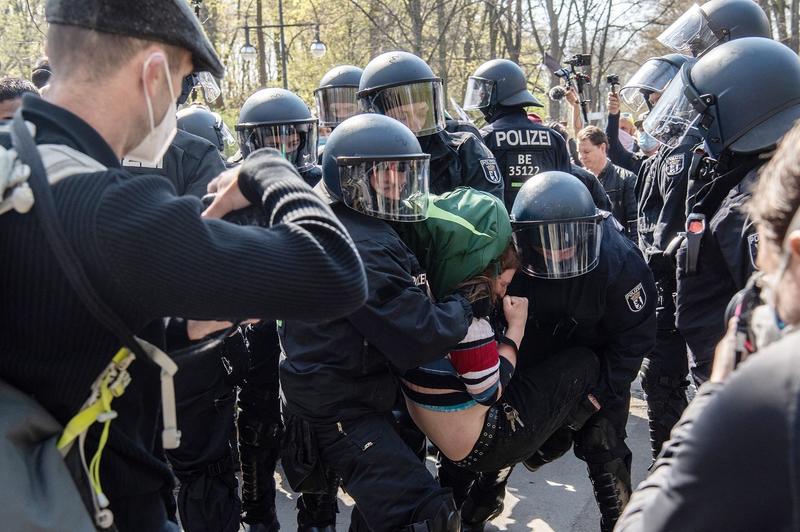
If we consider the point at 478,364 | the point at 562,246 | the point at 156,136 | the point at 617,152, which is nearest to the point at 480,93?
the point at 617,152

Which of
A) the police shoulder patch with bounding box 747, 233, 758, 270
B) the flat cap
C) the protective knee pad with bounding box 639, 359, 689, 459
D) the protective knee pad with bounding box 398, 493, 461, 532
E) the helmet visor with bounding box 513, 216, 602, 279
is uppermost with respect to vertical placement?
the flat cap

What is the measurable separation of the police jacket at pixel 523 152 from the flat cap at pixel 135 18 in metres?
3.90

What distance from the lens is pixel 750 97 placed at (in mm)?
2889

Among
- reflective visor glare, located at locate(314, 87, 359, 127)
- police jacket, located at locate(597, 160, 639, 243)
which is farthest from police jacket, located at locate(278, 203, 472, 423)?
police jacket, located at locate(597, 160, 639, 243)

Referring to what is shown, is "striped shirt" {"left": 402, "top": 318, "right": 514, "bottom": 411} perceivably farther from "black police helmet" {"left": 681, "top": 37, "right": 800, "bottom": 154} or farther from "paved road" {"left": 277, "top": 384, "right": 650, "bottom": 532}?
"paved road" {"left": 277, "top": 384, "right": 650, "bottom": 532}

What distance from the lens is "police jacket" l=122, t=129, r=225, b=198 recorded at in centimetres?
352

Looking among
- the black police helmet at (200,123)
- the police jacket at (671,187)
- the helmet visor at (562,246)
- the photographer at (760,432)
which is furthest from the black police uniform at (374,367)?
the black police helmet at (200,123)

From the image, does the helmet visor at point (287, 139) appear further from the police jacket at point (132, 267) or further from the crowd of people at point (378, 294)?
the police jacket at point (132, 267)

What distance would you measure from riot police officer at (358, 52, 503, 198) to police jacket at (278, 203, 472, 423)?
1774 mm

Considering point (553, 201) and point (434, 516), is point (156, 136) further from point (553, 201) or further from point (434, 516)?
point (553, 201)

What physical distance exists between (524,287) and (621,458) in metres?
0.81

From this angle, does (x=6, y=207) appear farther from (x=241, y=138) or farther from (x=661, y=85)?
(x=661, y=85)

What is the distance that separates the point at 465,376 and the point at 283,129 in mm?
1997

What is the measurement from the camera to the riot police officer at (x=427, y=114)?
14.6 feet
